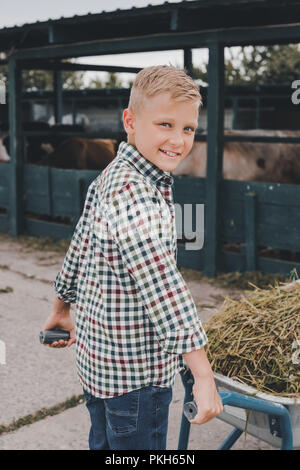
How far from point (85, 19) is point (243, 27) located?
1.65 m

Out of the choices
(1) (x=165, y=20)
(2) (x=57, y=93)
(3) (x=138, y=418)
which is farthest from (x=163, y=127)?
(2) (x=57, y=93)

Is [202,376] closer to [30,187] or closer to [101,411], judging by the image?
[101,411]

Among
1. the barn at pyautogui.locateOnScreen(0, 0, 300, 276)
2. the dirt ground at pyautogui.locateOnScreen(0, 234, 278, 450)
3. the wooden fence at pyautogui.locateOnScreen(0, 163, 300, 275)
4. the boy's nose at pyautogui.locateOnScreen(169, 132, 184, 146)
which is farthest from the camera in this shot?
the wooden fence at pyautogui.locateOnScreen(0, 163, 300, 275)

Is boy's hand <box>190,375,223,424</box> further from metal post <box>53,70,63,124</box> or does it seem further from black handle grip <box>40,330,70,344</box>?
metal post <box>53,70,63,124</box>

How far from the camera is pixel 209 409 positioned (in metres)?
1.64

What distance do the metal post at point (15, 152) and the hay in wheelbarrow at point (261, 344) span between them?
6.20 m

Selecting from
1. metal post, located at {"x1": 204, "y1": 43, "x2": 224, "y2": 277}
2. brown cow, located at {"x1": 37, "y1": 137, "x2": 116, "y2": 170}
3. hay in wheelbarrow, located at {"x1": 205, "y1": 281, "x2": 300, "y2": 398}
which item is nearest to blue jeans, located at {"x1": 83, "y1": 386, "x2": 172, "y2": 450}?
hay in wheelbarrow, located at {"x1": 205, "y1": 281, "x2": 300, "y2": 398}

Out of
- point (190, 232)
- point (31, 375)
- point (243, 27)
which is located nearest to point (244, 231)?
point (190, 232)

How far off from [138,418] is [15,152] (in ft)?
22.5

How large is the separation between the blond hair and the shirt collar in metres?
0.12

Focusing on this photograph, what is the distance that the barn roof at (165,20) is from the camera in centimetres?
552

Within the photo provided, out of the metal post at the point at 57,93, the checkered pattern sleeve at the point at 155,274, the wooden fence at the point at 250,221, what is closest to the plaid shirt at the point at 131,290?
the checkered pattern sleeve at the point at 155,274

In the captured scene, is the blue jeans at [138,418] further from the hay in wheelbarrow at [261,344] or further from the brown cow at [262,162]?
the brown cow at [262,162]

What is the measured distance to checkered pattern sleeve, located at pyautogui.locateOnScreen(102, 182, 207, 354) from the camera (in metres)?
1.64
